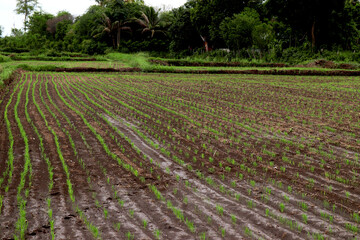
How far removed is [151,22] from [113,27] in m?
4.49

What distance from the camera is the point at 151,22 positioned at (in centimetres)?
4100

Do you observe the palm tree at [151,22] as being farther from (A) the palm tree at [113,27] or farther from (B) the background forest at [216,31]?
(A) the palm tree at [113,27]

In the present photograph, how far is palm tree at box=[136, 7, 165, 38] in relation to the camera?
40.2 meters

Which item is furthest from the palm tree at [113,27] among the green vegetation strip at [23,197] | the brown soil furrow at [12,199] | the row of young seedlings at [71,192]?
the brown soil furrow at [12,199]

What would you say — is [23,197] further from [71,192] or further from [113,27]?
[113,27]

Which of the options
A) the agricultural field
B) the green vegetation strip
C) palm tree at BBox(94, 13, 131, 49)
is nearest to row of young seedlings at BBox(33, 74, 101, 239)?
the agricultural field

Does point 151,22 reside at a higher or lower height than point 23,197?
higher

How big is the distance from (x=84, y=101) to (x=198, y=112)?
4044 mm

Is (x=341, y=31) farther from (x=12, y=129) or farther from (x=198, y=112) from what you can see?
(x=12, y=129)

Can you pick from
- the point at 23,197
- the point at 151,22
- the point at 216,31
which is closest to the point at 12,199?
the point at 23,197

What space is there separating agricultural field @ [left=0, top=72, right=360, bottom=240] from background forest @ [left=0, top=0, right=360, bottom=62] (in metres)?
21.6

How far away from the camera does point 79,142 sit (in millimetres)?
6488

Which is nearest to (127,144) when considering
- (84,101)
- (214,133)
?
(214,133)

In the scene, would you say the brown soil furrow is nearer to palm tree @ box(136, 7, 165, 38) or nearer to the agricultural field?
the agricultural field
